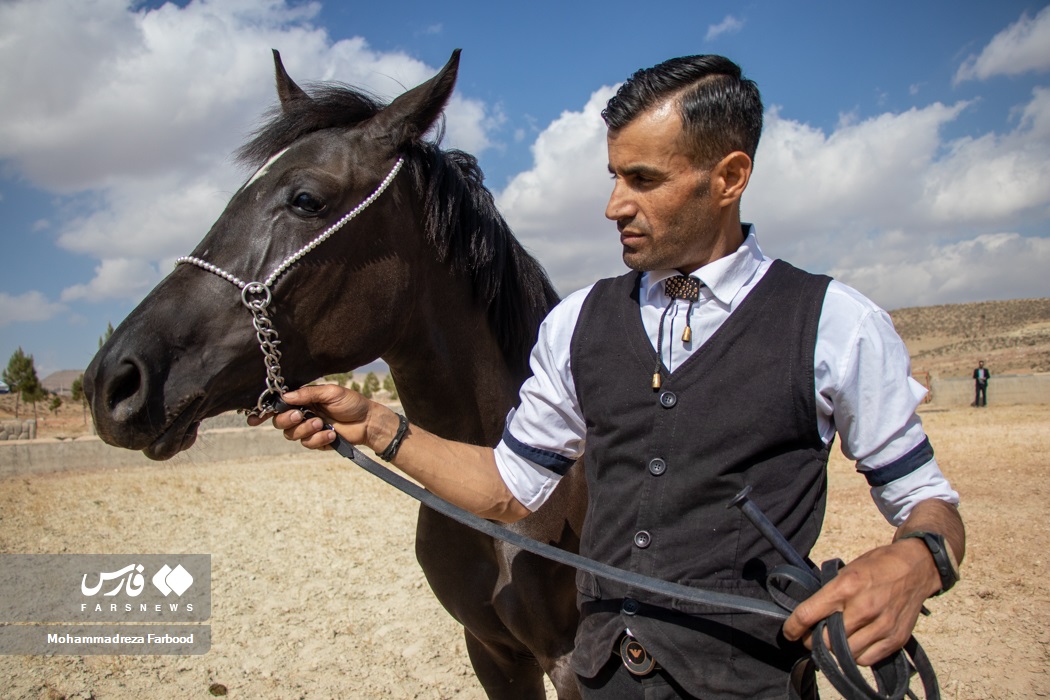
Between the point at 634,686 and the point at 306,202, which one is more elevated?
the point at 306,202

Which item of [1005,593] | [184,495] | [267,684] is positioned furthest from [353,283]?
[184,495]

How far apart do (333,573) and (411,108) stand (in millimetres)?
5632

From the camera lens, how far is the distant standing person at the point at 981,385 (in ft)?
63.4

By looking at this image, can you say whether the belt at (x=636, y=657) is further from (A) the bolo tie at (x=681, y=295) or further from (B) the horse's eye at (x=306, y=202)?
(B) the horse's eye at (x=306, y=202)

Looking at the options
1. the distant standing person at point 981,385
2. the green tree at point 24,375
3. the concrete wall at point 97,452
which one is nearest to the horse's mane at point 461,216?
the concrete wall at point 97,452

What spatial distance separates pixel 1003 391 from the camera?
20.9 metres

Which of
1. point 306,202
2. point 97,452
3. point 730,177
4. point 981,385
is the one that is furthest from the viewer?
point 981,385

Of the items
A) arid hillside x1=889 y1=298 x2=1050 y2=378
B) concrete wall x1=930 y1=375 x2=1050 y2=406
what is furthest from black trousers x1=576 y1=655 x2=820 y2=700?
arid hillside x1=889 y1=298 x2=1050 y2=378

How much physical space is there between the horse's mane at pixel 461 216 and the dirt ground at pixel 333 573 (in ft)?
3.66

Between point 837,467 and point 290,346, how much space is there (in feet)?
38.9

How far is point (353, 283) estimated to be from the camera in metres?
2.02

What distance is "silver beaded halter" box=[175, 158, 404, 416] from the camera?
71.1 inches

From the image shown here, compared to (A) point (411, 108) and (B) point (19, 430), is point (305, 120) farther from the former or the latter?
Answer: (B) point (19, 430)

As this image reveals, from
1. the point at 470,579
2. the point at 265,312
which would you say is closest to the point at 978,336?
the point at 470,579
